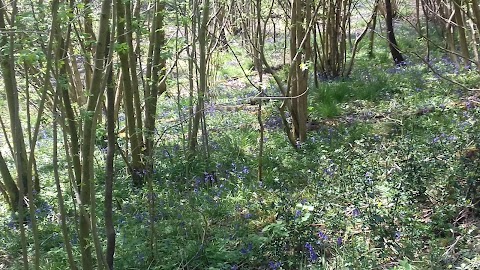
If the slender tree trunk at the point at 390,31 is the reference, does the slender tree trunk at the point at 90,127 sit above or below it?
below

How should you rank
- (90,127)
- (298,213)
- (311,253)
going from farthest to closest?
(298,213) → (311,253) → (90,127)

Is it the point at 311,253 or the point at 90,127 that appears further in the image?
the point at 311,253

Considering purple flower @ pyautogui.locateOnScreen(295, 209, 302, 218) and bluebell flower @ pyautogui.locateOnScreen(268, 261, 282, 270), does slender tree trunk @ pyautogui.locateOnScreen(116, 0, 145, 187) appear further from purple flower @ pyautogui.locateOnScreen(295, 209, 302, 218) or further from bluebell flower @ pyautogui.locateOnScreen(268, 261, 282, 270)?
bluebell flower @ pyautogui.locateOnScreen(268, 261, 282, 270)

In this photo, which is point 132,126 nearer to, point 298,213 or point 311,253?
point 298,213

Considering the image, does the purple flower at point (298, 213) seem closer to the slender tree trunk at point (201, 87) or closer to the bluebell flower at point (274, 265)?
the bluebell flower at point (274, 265)

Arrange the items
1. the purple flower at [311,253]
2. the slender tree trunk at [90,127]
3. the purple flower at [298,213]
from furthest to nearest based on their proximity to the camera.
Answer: the purple flower at [298,213], the purple flower at [311,253], the slender tree trunk at [90,127]

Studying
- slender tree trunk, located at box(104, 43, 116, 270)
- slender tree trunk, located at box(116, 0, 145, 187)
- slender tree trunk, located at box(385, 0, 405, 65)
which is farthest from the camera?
slender tree trunk, located at box(385, 0, 405, 65)

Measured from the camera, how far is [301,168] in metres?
5.08

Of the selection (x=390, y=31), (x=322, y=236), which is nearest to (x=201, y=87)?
(x=322, y=236)

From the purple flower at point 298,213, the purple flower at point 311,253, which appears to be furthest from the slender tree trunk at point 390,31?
the purple flower at point 311,253

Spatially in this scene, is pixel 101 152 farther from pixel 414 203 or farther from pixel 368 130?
→ pixel 414 203

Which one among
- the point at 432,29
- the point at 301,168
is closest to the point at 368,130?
the point at 301,168

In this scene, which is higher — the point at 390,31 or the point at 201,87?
the point at 390,31

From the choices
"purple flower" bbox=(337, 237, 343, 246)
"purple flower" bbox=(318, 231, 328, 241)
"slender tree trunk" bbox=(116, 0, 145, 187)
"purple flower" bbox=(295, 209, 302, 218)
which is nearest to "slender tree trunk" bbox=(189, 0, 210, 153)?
"slender tree trunk" bbox=(116, 0, 145, 187)
